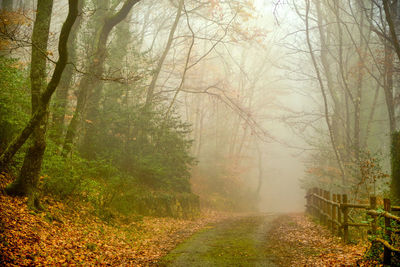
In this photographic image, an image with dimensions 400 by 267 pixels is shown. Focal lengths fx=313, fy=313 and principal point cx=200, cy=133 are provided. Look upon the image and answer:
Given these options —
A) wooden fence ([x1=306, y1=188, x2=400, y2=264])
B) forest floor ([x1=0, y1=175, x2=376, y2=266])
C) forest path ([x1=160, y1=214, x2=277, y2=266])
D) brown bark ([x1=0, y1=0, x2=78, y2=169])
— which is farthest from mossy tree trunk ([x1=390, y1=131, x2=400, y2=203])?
brown bark ([x1=0, y1=0, x2=78, y2=169])

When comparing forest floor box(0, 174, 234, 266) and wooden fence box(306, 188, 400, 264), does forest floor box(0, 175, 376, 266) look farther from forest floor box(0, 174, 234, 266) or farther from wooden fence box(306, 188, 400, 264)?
wooden fence box(306, 188, 400, 264)

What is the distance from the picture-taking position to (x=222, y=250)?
811 centimetres

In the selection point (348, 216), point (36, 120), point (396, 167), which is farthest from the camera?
point (396, 167)

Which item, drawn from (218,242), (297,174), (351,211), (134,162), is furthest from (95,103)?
(297,174)

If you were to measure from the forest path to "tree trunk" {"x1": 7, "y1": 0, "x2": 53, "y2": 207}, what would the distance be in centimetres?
374

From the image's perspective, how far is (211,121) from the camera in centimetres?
3117

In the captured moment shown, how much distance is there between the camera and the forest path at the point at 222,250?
6.93m

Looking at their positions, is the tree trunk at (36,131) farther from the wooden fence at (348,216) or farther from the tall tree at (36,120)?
the wooden fence at (348,216)

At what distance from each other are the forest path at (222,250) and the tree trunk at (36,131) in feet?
12.3

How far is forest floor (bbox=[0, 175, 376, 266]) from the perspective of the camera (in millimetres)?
5918

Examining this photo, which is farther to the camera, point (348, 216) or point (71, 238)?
point (348, 216)

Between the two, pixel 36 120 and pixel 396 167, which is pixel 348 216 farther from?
pixel 36 120

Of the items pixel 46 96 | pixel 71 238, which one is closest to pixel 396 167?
pixel 71 238

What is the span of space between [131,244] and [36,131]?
3.81m
